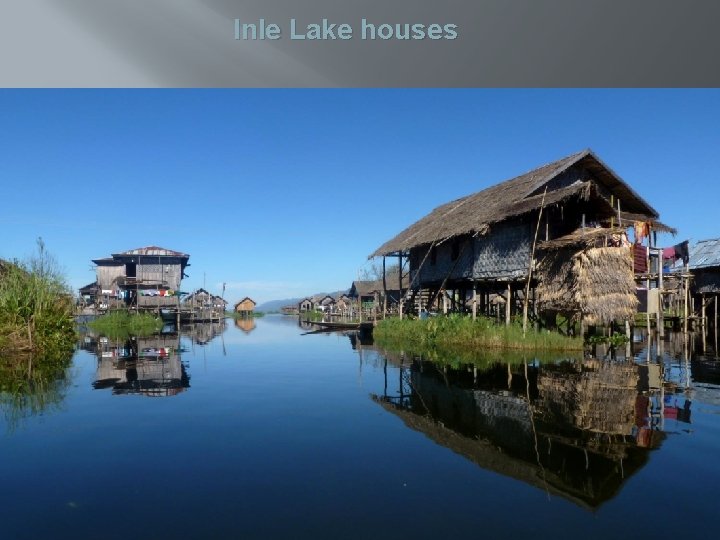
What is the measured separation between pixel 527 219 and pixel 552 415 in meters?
10.5

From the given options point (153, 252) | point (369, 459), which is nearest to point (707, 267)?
point (369, 459)

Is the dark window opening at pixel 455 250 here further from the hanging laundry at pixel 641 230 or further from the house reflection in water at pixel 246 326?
the house reflection in water at pixel 246 326

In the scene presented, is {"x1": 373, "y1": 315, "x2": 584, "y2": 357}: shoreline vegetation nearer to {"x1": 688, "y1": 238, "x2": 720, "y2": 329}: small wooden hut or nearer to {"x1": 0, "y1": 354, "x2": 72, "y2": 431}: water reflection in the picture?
{"x1": 0, "y1": 354, "x2": 72, "y2": 431}: water reflection

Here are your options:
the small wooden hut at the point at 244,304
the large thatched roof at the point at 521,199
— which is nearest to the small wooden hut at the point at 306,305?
the small wooden hut at the point at 244,304

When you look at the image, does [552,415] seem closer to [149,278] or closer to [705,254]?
[705,254]

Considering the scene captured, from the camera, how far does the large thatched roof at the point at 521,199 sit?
53.1 ft

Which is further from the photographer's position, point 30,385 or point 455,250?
point 455,250

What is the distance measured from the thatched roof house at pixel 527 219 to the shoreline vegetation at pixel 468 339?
4.20 ft

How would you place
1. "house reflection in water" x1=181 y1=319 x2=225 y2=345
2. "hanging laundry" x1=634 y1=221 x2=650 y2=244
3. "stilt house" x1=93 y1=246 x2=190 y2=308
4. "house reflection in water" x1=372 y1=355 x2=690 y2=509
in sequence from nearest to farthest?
"house reflection in water" x1=372 y1=355 x2=690 y2=509 → "hanging laundry" x1=634 y1=221 x2=650 y2=244 → "house reflection in water" x1=181 y1=319 x2=225 y2=345 → "stilt house" x1=93 y1=246 x2=190 y2=308

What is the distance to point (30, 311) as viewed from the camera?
47.2 feet

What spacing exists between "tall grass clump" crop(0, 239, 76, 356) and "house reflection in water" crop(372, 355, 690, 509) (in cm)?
1148

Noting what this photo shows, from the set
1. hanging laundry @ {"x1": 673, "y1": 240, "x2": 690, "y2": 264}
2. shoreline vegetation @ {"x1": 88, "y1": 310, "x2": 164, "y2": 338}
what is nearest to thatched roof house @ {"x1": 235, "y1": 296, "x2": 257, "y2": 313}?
shoreline vegetation @ {"x1": 88, "y1": 310, "x2": 164, "y2": 338}

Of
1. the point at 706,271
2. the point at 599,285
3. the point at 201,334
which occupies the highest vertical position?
the point at 706,271

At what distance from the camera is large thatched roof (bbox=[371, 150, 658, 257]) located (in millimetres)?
16188
